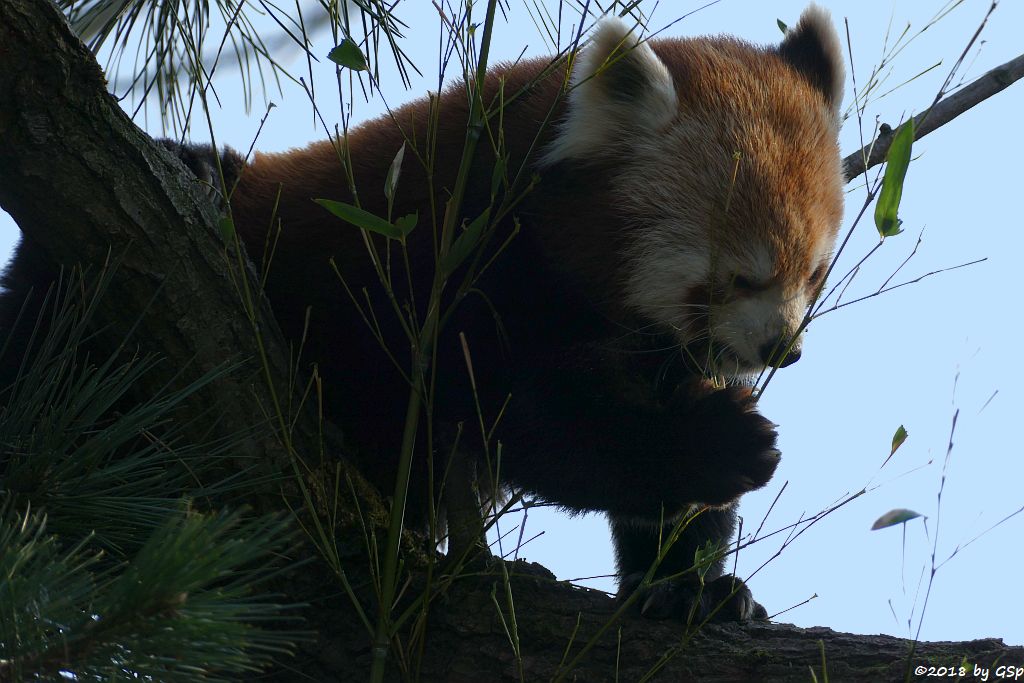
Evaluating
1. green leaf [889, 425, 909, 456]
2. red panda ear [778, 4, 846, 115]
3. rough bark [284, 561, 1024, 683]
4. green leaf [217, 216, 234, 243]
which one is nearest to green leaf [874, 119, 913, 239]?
green leaf [889, 425, 909, 456]

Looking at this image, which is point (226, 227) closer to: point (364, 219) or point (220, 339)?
point (220, 339)

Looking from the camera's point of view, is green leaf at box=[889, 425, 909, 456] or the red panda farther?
the red panda

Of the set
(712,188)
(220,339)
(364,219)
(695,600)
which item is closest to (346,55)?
(364,219)

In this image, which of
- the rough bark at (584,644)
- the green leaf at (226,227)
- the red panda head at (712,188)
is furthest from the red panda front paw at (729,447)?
the green leaf at (226,227)

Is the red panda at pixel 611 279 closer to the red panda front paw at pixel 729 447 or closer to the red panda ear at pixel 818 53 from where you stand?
the red panda front paw at pixel 729 447

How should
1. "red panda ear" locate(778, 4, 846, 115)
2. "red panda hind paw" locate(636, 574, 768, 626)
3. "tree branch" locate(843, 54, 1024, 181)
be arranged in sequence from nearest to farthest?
"red panda hind paw" locate(636, 574, 768, 626), "tree branch" locate(843, 54, 1024, 181), "red panda ear" locate(778, 4, 846, 115)

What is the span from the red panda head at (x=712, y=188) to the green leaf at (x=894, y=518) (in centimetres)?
112

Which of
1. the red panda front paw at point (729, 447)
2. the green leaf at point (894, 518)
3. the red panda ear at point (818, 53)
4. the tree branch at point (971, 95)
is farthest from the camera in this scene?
the red panda ear at point (818, 53)

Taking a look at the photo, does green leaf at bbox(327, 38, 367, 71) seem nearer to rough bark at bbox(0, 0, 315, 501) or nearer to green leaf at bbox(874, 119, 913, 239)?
rough bark at bbox(0, 0, 315, 501)

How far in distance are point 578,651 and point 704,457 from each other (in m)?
0.78

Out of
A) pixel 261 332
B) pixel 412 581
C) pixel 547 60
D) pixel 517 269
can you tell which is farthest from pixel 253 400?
pixel 547 60

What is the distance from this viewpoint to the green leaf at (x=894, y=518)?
1.83 meters

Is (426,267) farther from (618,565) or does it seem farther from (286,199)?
(618,565)

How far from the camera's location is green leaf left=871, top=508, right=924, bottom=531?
1833 mm
